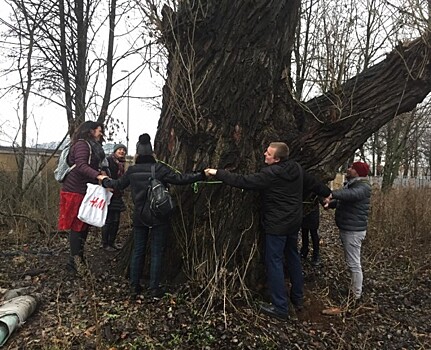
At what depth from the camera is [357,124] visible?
4805 mm

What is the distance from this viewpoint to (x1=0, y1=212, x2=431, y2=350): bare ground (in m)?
3.69

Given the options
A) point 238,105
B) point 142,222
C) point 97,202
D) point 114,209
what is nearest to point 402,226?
point 238,105

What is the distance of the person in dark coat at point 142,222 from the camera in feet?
14.3

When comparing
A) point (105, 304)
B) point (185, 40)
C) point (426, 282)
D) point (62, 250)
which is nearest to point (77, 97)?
point (62, 250)

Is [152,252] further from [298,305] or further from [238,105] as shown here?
[238,105]

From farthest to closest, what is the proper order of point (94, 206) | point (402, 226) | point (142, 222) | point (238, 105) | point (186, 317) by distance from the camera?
1. point (402, 226)
2. point (94, 206)
3. point (238, 105)
4. point (142, 222)
5. point (186, 317)

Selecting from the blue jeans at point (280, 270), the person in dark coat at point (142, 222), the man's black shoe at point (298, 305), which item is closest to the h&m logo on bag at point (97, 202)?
the person in dark coat at point (142, 222)

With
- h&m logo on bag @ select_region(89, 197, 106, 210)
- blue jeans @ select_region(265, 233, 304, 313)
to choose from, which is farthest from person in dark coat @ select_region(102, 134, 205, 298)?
blue jeans @ select_region(265, 233, 304, 313)

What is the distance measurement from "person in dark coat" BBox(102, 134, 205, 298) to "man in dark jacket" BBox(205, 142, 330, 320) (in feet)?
1.57

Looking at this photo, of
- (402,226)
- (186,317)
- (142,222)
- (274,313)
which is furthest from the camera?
(402,226)

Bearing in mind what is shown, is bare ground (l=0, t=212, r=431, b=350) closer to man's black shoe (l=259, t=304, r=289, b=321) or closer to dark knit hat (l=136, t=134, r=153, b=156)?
man's black shoe (l=259, t=304, r=289, b=321)

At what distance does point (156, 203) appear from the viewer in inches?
167

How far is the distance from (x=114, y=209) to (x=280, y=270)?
10.4 feet

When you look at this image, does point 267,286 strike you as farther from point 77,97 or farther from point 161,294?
point 77,97
